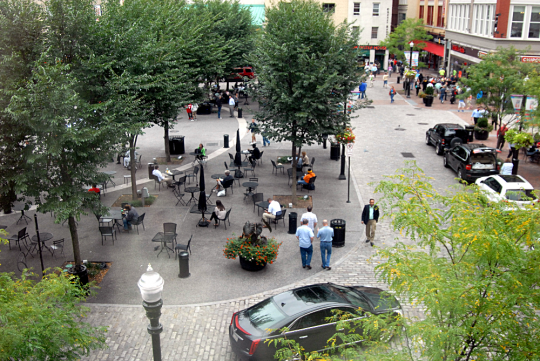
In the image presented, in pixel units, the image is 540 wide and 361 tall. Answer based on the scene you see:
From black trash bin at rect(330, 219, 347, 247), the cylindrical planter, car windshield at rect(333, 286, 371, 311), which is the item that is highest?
car windshield at rect(333, 286, 371, 311)

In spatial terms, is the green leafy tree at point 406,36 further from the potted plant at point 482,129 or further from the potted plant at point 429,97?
the potted plant at point 482,129

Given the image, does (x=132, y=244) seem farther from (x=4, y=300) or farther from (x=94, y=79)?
(x=4, y=300)

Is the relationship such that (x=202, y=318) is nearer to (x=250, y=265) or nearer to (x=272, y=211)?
(x=250, y=265)

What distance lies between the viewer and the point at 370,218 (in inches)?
623

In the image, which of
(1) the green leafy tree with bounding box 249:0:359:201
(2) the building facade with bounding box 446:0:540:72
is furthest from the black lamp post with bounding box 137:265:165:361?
(2) the building facade with bounding box 446:0:540:72

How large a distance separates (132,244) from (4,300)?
347 inches

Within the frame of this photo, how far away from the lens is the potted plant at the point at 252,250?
14055 mm

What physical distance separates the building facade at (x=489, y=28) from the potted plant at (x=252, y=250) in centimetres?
2328

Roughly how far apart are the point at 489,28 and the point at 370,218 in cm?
3214

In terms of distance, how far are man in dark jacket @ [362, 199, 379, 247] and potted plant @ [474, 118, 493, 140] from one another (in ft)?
51.7

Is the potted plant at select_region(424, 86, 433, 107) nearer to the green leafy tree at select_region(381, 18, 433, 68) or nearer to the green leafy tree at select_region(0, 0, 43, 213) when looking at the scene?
the green leafy tree at select_region(381, 18, 433, 68)

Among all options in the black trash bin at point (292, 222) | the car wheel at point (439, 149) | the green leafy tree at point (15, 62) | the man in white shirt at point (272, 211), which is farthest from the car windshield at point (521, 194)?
the green leafy tree at point (15, 62)

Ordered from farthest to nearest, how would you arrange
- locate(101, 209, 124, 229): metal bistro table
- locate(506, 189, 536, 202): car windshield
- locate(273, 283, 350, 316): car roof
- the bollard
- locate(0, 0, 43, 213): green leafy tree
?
locate(101, 209, 124, 229): metal bistro table → the bollard → locate(0, 0, 43, 213): green leafy tree → locate(273, 283, 350, 316): car roof → locate(506, 189, 536, 202): car windshield

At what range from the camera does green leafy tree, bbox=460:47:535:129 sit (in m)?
25.0
